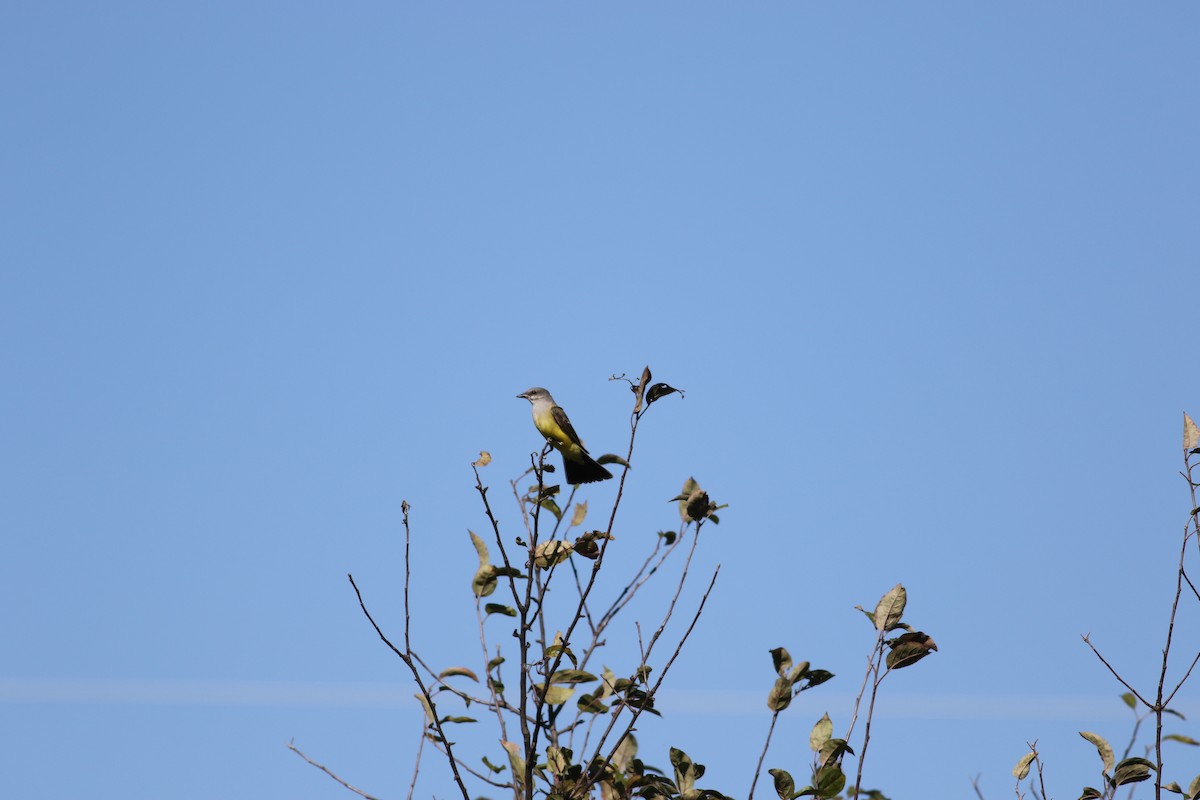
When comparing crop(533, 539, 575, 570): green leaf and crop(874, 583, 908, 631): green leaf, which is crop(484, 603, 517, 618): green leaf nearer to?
crop(533, 539, 575, 570): green leaf

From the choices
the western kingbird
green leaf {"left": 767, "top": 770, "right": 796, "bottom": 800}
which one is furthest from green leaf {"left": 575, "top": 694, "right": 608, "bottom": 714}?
the western kingbird

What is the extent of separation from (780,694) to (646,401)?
1.39 meters

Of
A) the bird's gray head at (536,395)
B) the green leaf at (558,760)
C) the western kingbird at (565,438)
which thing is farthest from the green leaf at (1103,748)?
the bird's gray head at (536,395)

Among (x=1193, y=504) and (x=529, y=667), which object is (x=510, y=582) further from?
(x=1193, y=504)

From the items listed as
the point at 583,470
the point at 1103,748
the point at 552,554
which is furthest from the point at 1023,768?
the point at 583,470

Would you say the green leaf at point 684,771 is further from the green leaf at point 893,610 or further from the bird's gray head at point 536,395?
the bird's gray head at point 536,395

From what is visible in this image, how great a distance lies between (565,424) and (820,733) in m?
5.74

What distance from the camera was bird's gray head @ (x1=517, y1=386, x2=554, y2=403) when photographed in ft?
36.3

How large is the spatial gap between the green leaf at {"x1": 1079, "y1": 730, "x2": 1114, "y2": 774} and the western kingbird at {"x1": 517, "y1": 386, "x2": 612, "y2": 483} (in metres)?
4.68

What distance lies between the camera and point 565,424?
10375 mm

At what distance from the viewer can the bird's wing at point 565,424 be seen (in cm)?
1028

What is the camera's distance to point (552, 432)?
10.5 meters

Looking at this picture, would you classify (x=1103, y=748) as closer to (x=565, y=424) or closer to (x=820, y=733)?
(x=820, y=733)

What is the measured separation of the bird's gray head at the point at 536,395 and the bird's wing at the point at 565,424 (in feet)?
1.60
